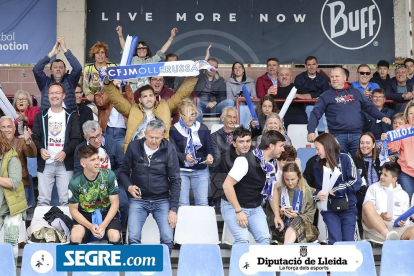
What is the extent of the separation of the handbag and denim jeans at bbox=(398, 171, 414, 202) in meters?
1.09

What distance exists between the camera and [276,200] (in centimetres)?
736

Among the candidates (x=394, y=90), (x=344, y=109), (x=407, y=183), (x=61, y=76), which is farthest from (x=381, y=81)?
(x=61, y=76)

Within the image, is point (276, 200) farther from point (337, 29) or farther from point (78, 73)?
point (337, 29)

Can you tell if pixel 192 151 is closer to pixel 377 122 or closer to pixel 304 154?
pixel 304 154

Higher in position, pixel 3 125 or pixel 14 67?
pixel 14 67

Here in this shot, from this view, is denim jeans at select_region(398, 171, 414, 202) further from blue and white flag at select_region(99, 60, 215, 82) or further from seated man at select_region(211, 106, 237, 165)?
blue and white flag at select_region(99, 60, 215, 82)

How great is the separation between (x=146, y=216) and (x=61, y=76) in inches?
97.6

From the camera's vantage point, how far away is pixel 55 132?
7.93 metres

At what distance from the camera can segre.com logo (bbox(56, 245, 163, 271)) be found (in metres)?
5.93

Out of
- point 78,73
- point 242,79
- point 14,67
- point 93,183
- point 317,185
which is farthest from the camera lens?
point 14,67

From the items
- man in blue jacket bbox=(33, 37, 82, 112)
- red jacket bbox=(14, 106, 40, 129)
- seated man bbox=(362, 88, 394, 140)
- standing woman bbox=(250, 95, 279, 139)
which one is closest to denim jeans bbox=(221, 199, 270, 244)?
standing woman bbox=(250, 95, 279, 139)

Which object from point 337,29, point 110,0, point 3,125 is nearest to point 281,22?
point 337,29

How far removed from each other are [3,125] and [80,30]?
394 cm

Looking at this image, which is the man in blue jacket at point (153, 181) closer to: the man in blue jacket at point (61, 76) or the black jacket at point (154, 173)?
the black jacket at point (154, 173)
